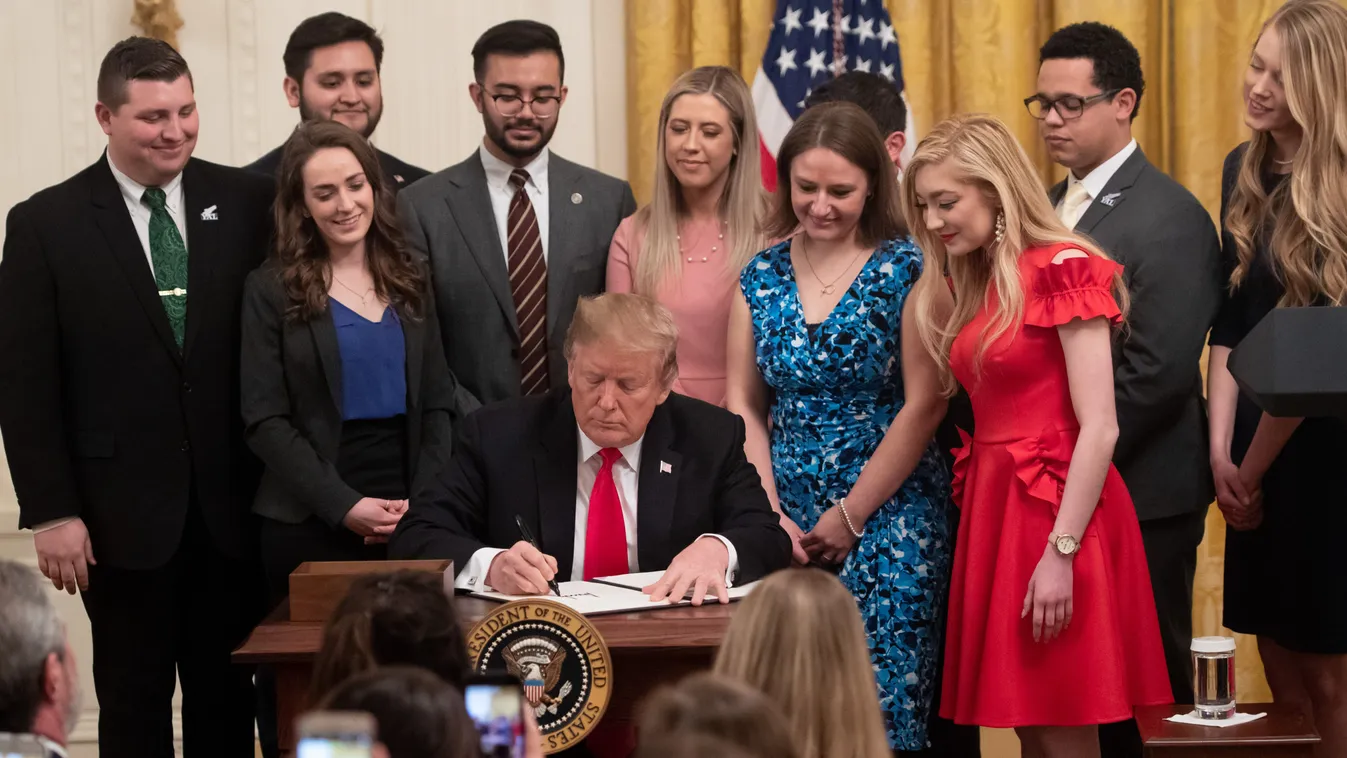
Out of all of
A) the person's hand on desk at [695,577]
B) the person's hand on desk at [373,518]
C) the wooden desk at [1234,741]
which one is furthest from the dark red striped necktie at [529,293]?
the wooden desk at [1234,741]

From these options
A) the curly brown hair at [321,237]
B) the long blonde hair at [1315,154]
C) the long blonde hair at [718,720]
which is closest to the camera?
the long blonde hair at [718,720]

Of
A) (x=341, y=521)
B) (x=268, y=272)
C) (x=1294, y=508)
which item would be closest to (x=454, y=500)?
(x=341, y=521)

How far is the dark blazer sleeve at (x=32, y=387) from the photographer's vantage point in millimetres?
3967

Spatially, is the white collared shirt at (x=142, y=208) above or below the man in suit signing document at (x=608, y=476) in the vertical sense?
above

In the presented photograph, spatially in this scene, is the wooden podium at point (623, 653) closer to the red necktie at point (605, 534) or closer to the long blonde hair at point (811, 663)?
the red necktie at point (605, 534)

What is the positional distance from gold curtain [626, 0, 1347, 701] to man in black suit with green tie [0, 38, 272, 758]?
6.47 ft

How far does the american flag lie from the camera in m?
5.58

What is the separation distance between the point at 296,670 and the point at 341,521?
100 centimetres

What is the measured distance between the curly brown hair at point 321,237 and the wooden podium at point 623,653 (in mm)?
1200

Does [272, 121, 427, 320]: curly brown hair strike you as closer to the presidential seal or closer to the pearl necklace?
the pearl necklace

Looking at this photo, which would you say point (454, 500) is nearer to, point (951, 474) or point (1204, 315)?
point (951, 474)

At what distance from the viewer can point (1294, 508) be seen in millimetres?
3844

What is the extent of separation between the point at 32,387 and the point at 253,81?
2.06m

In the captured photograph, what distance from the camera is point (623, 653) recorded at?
9.53ft
